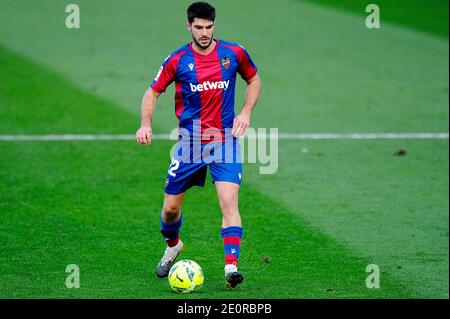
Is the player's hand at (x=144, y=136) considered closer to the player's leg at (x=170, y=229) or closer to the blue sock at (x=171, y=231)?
the player's leg at (x=170, y=229)

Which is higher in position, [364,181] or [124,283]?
[364,181]

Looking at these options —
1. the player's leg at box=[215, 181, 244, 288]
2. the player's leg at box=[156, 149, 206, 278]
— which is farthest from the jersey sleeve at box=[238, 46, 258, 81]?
the player's leg at box=[215, 181, 244, 288]

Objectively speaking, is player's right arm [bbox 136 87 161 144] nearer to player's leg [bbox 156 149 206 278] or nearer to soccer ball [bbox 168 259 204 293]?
player's leg [bbox 156 149 206 278]

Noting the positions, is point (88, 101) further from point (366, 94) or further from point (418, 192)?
point (418, 192)

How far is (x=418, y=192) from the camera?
13180mm

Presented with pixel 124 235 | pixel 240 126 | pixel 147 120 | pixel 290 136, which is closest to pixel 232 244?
pixel 240 126

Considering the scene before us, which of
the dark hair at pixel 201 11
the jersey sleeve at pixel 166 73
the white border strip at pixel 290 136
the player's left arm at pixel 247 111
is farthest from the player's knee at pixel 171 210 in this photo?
the white border strip at pixel 290 136

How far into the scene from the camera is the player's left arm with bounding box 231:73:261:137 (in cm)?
941

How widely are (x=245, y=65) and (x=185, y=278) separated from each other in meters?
2.01

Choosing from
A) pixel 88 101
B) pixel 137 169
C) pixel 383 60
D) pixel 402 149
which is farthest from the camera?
pixel 383 60

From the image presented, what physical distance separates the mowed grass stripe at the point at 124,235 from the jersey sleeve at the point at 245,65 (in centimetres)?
180

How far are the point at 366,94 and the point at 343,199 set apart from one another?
6.07m

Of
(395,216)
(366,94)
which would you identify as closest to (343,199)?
(395,216)

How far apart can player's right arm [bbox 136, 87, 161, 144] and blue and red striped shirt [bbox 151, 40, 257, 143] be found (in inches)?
3.2
